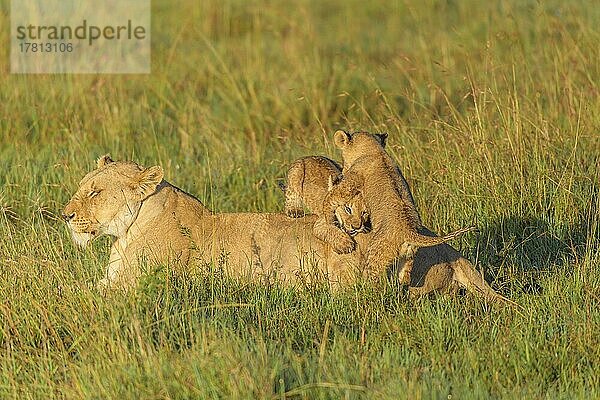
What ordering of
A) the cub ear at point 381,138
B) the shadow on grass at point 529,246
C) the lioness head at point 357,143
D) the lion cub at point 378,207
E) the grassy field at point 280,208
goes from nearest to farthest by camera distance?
1. the grassy field at point 280,208
2. the lion cub at point 378,207
3. the lioness head at point 357,143
4. the cub ear at point 381,138
5. the shadow on grass at point 529,246

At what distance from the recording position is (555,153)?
7188 mm

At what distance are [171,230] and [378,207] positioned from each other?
4.30 ft

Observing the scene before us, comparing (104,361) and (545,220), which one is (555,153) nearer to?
(545,220)

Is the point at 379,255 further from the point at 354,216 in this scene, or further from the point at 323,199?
the point at 323,199

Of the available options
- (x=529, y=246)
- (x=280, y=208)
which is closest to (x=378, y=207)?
(x=529, y=246)

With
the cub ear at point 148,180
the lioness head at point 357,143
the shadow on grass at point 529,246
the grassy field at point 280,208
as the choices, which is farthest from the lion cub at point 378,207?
the cub ear at point 148,180

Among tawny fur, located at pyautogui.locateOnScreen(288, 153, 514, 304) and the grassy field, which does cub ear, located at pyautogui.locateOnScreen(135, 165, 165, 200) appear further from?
tawny fur, located at pyautogui.locateOnScreen(288, 153, 514, 304)

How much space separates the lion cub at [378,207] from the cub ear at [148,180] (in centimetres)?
95

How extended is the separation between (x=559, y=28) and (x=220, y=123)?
9.03 feet

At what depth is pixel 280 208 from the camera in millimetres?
7320

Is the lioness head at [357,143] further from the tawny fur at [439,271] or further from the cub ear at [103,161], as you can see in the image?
the cub ear at [103,161]

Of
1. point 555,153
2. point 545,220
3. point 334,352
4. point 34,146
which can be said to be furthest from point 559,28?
point 334,352

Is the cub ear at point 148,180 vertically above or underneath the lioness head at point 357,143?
underneath

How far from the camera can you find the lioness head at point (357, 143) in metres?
5.55
